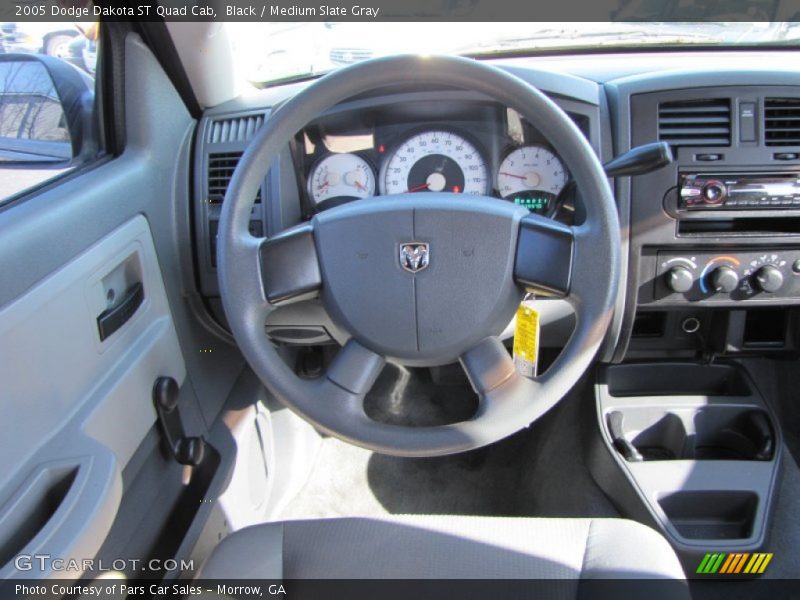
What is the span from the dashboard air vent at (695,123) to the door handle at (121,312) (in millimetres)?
1199

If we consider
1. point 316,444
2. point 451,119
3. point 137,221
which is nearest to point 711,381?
point 451,119

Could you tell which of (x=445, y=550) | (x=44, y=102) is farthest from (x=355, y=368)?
(x=44, y=102)

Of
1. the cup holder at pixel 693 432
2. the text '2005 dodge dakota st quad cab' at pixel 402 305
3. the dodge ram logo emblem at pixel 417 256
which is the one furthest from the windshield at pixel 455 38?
the cup holder at pixel 693 432

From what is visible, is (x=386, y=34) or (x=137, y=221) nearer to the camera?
(x=137, y=221)

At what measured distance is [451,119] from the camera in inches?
62.2

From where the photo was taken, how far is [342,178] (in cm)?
161

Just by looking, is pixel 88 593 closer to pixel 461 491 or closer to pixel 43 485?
pixel 43 485

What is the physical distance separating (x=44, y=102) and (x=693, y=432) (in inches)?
71.2

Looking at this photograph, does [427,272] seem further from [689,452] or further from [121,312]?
[689,452]

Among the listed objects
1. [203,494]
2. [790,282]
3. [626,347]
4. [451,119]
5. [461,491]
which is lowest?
[461,491]

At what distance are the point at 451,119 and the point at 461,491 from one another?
3.80ft

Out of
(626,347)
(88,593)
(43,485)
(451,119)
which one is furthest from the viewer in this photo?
(626,347)

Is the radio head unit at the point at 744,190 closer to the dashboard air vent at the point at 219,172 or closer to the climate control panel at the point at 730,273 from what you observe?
the climate control panel at the point at 730,273
